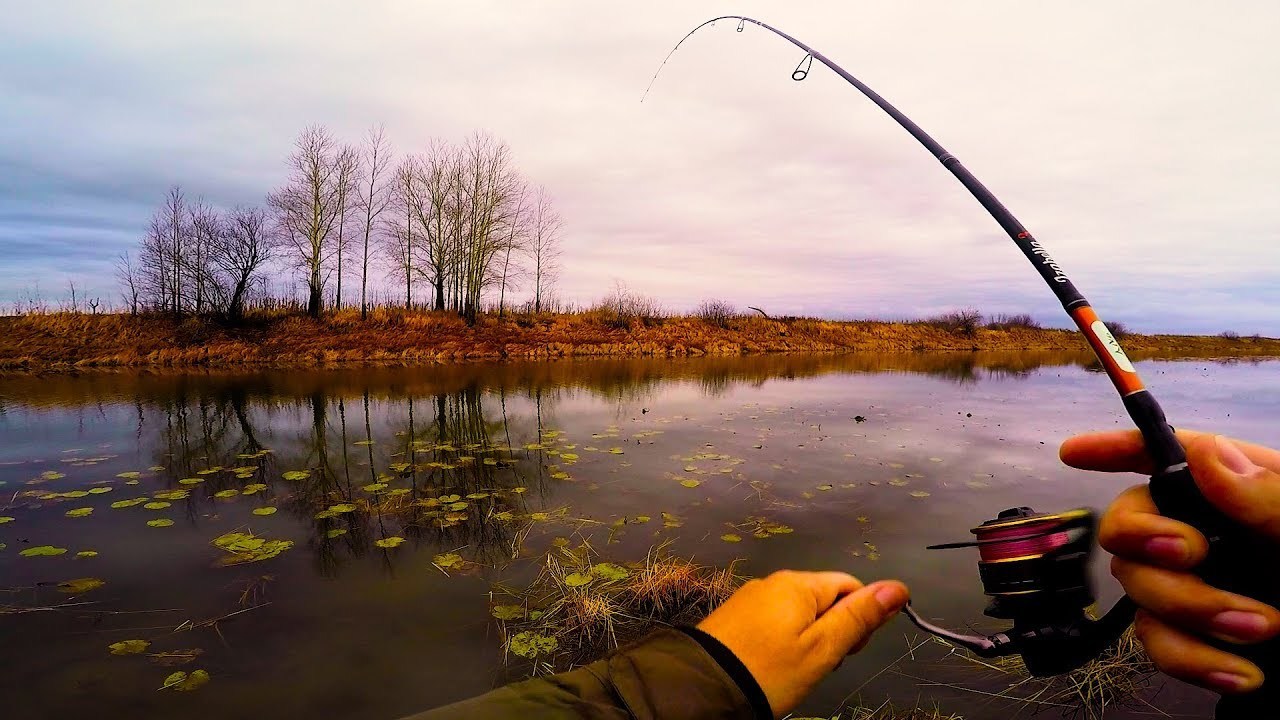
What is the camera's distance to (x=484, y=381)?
18094mm

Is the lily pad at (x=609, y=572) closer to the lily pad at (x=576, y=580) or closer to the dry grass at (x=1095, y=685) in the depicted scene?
the lily pad at (x=576, y=580)

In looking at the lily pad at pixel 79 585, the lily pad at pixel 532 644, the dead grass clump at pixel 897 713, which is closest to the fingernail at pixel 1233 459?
the dead grass clump at pixel 897 713

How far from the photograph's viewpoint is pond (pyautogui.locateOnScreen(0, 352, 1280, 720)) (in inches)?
139

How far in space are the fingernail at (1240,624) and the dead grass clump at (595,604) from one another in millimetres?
3476

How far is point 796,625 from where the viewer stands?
3.50 ft

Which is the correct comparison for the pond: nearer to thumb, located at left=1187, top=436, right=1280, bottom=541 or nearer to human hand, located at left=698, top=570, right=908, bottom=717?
thumb, located at left=1187, top=436, right=1280, bottom=541

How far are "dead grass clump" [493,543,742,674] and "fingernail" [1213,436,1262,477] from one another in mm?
3630

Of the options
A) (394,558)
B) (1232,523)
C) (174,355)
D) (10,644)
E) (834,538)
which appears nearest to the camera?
(1232,523)

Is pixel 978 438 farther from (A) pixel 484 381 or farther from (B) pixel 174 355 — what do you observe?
(B) pixel 174 355

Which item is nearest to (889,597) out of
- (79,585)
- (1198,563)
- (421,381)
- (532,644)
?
(1198,563)

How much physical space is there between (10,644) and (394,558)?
8.27 ft

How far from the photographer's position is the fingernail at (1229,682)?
960 mm

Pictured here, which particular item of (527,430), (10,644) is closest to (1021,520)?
(10,644)

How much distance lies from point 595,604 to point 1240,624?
12.5 ft
